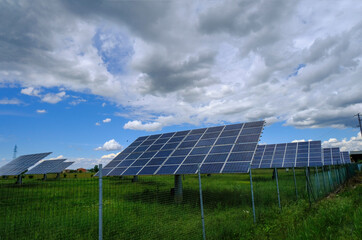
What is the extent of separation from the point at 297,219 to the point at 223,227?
11.0 feet

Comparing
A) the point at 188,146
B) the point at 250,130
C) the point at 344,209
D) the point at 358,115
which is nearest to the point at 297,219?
the point at 344,209

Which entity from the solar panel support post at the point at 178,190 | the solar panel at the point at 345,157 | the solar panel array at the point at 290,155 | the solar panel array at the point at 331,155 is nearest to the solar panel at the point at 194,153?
the solar panel support post at the point at 178,190

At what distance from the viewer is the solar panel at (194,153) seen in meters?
13.4

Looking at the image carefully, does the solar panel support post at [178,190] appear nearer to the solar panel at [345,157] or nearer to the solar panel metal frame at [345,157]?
the solar panel at [345,157]

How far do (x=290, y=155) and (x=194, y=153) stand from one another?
854 inches

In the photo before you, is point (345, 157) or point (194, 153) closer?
point (194, 153)

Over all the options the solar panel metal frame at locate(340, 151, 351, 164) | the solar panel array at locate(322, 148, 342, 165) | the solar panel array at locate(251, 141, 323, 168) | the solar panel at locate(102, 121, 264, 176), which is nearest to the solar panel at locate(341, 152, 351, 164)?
the solar panel metal frame at locate(340, 151, 351, 164)

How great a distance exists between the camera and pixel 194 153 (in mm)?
15695

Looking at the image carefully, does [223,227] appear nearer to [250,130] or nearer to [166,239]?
[166,239]

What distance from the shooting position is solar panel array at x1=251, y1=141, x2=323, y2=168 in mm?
29094

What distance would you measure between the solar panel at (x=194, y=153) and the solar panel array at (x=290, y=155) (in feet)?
43.5

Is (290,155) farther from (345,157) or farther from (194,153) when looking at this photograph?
(345,157)

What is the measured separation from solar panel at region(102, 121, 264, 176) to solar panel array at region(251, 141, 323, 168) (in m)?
13.3

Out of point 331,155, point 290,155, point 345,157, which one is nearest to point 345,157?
point 345,157
